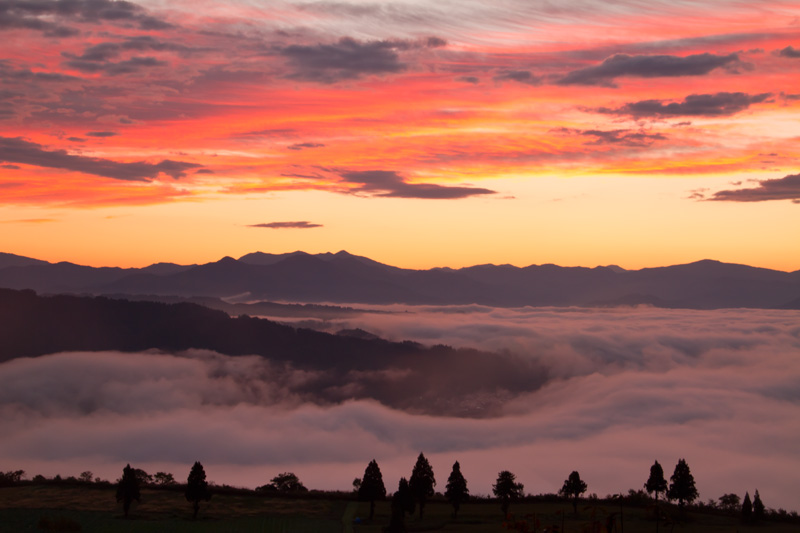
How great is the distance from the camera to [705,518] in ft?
414

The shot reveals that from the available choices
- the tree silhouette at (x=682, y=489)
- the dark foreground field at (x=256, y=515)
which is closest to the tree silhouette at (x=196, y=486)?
the dark foreground field at (x=256, y=515)

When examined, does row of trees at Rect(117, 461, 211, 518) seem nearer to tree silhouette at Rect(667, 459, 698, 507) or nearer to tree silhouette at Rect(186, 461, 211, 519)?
tree silhouette at Rect(186, 461, 211, 519)

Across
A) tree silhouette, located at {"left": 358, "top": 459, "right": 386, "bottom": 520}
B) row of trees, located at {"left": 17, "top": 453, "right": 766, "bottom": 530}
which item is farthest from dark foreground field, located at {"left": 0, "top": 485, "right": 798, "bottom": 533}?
tree silhouette, located at {"left": 358, "top": 459, "right": 386, "bottom": 520}

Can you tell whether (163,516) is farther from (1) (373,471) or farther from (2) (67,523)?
(1) (373,471)

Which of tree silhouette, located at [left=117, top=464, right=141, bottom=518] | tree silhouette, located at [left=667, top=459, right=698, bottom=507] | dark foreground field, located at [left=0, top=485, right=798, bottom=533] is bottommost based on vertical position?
dark foreground field, located at [left=0, top=485, right=798, bottom=533]

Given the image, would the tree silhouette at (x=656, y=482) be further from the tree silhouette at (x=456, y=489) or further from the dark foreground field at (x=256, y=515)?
the tree silhouette at (x=456, y=489)

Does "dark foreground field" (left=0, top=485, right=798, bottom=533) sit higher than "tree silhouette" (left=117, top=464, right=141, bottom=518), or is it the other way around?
"tree silhouette" (left=117, top=464, right=141, bottom=518)

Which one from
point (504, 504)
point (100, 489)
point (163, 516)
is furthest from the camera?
point (100, 489)

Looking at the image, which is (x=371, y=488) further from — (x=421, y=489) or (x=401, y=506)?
(x=401, y=506)

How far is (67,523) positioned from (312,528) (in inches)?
1424

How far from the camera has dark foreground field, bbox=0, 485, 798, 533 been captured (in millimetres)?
114438

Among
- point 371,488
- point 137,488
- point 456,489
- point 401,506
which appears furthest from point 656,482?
point 137,488

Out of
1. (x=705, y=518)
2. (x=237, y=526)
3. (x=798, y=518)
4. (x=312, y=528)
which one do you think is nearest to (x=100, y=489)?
(x=237, y=526)

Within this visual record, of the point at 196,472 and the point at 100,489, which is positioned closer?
the point at 196,472
